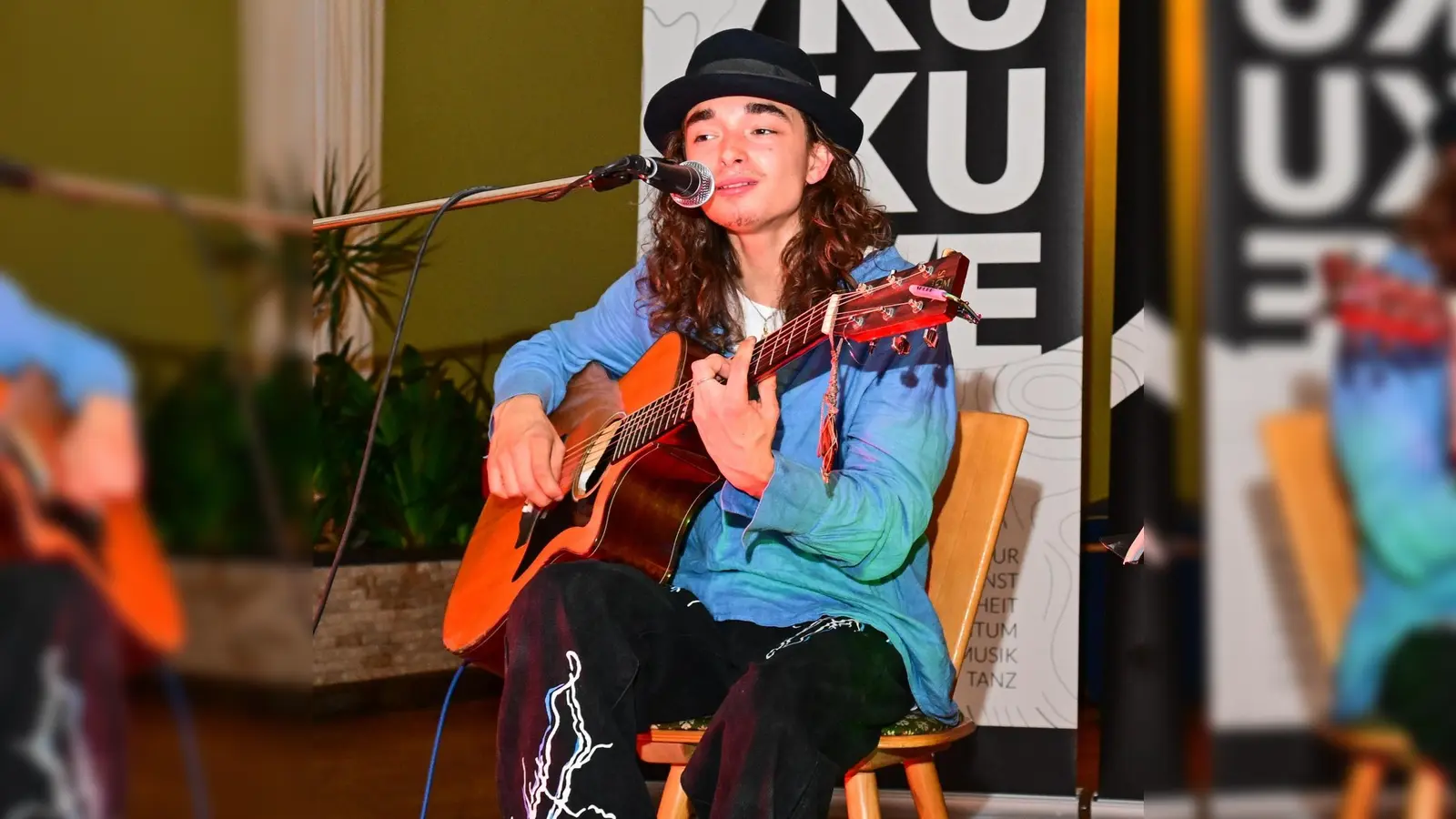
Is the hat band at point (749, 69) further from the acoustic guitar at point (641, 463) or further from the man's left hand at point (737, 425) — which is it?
the man's left hand at point (737, 425)

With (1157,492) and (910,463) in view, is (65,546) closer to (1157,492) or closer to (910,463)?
(1157,492)

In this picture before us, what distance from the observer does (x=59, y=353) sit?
1.51 ft

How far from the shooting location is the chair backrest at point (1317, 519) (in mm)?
398

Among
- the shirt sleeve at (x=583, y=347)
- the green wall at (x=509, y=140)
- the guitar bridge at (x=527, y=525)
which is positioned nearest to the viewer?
the guitar bridge at (x=527, y=525)

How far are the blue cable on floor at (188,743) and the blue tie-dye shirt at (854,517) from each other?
1015 mm

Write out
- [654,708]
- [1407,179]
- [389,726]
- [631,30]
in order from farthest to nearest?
[631,30] < [389,726] < [654,708] < [1407,179]

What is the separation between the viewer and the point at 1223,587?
0.41m

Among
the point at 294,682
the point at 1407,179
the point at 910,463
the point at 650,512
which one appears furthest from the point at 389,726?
the point at 1407,179

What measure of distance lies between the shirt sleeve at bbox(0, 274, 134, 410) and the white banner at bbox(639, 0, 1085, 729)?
7.29 feet

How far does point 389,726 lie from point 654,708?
6.47 feet

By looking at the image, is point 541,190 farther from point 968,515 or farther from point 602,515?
point 968,515

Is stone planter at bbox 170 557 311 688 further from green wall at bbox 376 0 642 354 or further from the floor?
green wall at bbox 376 0 642 354

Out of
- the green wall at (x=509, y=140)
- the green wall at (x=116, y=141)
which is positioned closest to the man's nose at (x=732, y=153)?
the green wall at (x=116, y=141)

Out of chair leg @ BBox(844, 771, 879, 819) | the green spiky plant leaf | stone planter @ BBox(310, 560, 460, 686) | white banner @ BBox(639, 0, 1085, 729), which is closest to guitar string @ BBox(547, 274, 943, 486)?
chair leg @ BBox(844, 771, 879, 819)
